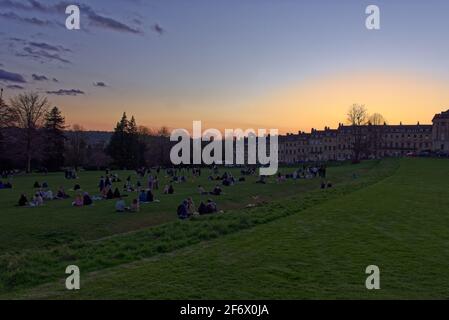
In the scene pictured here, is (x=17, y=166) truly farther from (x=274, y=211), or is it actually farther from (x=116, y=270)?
(x=116, y=270)

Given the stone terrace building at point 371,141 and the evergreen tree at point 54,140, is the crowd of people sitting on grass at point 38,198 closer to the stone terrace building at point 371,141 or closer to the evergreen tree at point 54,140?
the evergreen tree at point 54,140

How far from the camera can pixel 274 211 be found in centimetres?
2175

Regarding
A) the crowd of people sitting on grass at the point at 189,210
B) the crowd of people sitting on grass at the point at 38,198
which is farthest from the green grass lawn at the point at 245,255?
the crowd of people sitting on grass at the point at 38,198

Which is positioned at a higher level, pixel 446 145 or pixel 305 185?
pixel 446 145

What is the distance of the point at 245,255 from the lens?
12.1 meters

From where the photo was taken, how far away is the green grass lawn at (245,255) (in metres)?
9.07

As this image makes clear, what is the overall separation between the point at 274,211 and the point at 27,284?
1357 centimetres

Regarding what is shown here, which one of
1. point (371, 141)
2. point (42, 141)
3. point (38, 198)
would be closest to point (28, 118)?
point (42, 141)

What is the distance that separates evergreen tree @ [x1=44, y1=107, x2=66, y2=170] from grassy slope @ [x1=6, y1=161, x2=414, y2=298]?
66540 mm

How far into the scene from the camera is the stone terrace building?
12112 cm

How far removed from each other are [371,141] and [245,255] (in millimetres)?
125159
